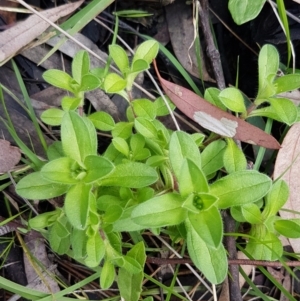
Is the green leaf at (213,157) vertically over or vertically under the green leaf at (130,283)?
over

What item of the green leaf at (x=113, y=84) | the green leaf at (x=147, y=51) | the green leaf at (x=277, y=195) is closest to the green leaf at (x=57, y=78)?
the green leaf at (x=113, y=84)

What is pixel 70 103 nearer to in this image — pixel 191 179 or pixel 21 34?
pixel 21 34

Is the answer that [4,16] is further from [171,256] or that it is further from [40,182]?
[171,256]

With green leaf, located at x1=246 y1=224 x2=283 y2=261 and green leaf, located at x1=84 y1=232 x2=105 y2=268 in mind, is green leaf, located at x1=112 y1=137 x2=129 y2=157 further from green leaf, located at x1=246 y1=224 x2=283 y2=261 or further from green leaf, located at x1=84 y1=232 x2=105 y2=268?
green leaf, located at x1=246 y1=224 x2=283 y2=261

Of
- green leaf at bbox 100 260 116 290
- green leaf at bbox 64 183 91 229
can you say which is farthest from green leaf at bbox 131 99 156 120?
green leaf at bbox 100 260 116 290

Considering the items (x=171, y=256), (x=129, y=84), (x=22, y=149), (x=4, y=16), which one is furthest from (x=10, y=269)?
(x=4, y=16)

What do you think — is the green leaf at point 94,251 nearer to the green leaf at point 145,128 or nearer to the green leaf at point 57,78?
the green leaf at point 145,128

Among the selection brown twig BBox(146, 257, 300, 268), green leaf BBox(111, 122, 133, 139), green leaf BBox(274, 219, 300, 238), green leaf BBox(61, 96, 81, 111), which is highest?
green leaf BBox(61, 96, 81, 111)
